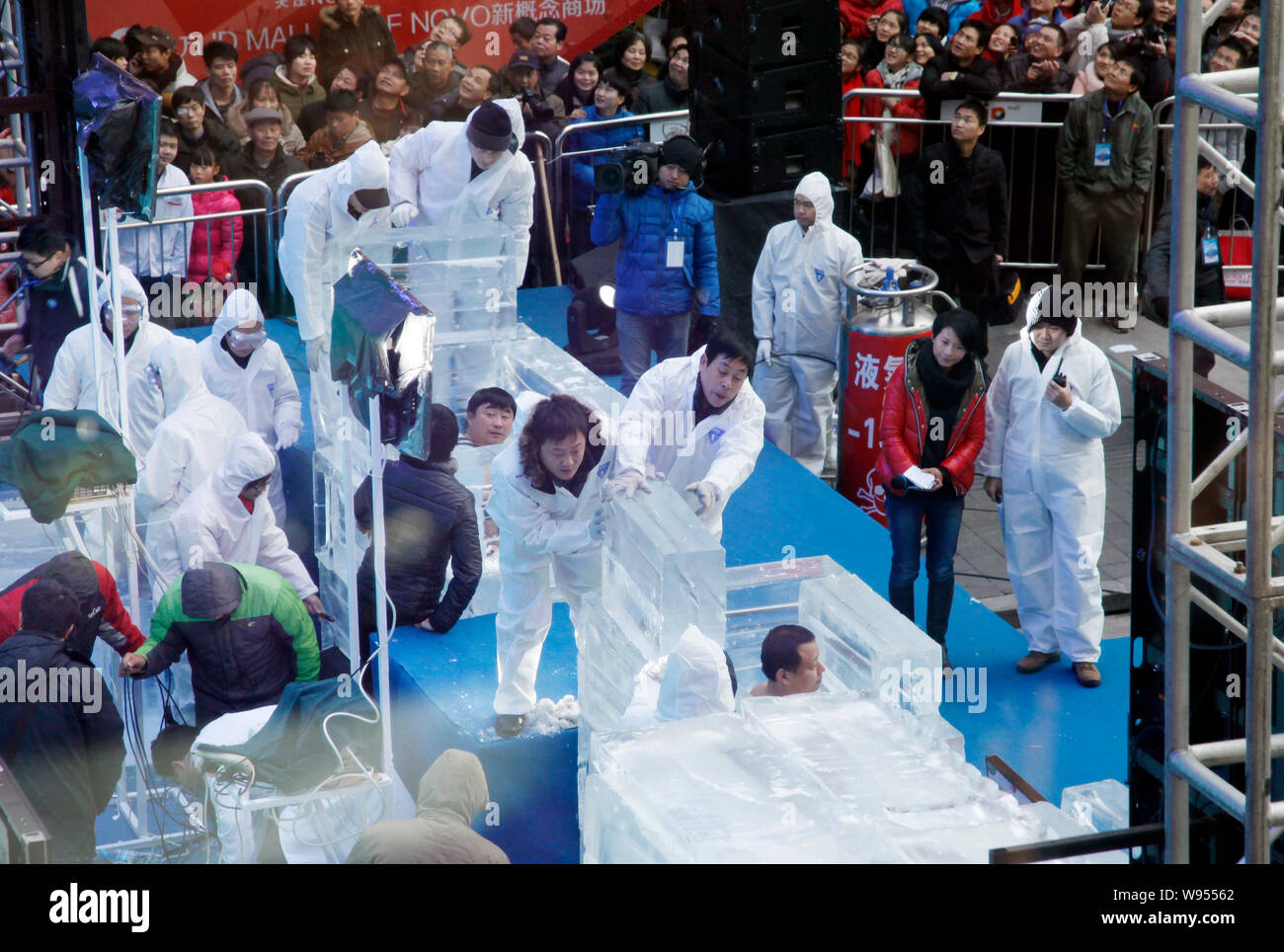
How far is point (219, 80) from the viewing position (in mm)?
11398

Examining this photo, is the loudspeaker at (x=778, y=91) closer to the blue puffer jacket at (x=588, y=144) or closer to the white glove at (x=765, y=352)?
the blue puffer jacket at (x=588, y=144)

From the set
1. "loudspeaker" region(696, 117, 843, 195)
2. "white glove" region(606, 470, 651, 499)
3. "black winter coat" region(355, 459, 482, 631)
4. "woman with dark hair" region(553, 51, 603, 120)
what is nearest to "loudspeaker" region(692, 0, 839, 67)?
"loudspeaker" region(696, 117, 843, 195)

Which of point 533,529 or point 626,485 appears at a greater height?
point 626,485

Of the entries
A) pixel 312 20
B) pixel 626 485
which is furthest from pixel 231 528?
pixel 312 20

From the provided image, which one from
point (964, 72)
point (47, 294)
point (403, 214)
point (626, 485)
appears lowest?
point (626, 485)

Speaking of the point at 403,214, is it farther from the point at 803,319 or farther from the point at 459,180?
the point at 803,319

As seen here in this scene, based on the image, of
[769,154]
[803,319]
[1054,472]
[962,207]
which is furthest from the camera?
[962,207]

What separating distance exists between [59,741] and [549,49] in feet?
24.3

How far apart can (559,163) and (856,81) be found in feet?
7.54

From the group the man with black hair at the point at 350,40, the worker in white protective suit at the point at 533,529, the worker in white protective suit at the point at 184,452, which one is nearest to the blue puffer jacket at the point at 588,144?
the man with black hair at the point at 350,40

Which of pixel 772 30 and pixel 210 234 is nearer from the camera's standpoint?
pixel 772 30

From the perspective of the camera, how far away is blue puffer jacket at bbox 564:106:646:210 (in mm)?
11469

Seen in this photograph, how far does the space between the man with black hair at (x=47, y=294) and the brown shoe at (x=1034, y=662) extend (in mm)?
4932

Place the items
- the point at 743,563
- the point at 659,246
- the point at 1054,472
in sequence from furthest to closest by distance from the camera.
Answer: the point at 659,246 → the point at 743,563 → the point at 1054,472
